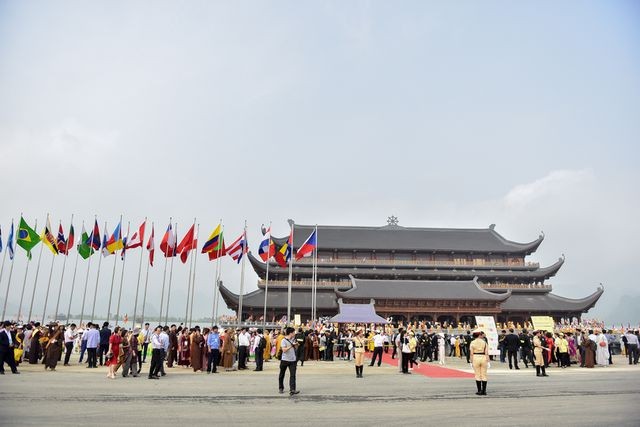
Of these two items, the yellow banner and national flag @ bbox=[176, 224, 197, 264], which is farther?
national flag @ bbox=[176, 224, 197, 264]

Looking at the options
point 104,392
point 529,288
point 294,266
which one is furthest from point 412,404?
point 529,288

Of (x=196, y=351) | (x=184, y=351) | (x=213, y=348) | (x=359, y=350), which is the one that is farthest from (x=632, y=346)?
(x=184, y=351)

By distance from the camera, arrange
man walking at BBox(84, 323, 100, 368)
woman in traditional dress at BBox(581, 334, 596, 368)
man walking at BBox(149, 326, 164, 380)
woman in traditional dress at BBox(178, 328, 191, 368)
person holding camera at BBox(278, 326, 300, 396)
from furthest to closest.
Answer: woman in traditional dress at BBox(581, 334, 596, 368), woman in traditional dress at BBox(178, 328, 191, 368), man walking at BBox(84, 323, 100, 368), man walking at BBox(149, 326, 164, 380), person holding camera at BBox(278, 326, 300, 396)

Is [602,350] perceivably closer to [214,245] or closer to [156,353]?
[156,353]

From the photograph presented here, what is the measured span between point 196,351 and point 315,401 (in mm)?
9849

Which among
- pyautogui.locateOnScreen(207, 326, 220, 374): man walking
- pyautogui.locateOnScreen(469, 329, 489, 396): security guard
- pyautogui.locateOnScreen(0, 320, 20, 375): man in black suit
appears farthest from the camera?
pyautogui.locateOnScreen(207, 326, 220, 374): man walking

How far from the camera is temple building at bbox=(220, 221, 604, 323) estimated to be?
151 feet

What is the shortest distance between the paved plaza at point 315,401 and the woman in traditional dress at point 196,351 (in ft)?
7.62

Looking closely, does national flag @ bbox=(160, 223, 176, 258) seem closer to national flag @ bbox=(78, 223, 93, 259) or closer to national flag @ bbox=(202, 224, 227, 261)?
national flag @ bbox=(202, 224, 227, 261)

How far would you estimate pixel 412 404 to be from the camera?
10.8 meters

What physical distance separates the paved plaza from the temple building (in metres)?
29.5

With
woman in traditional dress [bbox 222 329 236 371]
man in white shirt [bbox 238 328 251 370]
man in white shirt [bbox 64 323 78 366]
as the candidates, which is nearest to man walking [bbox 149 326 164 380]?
woman in traditional dress [bbox 222 329 236 371]

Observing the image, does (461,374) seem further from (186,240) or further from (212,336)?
(186,240)

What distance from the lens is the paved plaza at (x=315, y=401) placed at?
881 centimetres
